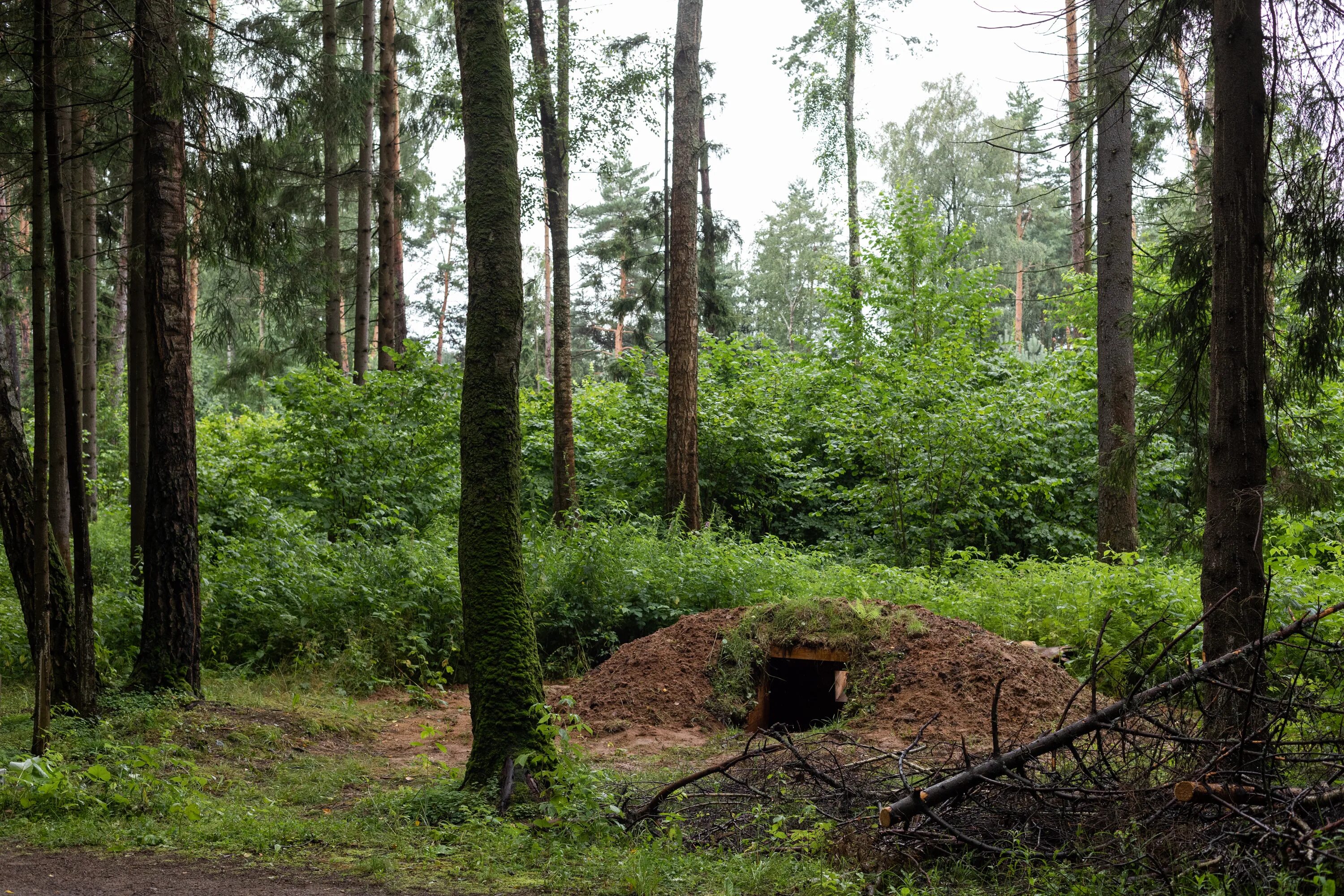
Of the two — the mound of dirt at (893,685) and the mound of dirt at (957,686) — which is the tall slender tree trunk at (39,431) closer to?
the mound of dirt at (893,685)

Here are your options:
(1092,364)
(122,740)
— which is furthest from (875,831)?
(1092,364)

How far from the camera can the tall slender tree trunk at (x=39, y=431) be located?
555cm

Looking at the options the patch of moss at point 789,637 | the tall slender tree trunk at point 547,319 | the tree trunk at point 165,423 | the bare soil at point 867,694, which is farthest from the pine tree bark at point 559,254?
the tall slender tree trunk at point 547,319

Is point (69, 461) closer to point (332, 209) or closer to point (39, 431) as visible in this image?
point (39, 431)

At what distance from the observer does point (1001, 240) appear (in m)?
39.2

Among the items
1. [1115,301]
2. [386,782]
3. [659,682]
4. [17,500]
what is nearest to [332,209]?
[17,500]

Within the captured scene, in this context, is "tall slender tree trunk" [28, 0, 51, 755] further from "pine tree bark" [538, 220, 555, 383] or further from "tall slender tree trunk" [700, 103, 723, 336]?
"pine tree bark" [538, 220, 555, 383]

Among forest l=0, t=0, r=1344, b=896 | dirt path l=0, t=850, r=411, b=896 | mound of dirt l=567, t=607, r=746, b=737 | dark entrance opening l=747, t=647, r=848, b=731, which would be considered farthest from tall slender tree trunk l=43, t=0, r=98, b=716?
dark entrance opening l=747, t=647, r=848, b=731

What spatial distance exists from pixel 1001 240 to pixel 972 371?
24509 millimetres

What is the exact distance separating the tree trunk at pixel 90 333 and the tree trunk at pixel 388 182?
15.7ft

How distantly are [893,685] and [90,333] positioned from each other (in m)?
16.0

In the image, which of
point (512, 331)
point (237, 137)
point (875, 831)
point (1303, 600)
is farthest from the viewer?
point (237, 137)

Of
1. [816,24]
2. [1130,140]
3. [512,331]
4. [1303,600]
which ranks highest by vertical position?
[816,24]

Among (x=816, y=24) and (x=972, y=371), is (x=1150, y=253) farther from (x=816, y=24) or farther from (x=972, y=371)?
(x=816, y=24)
